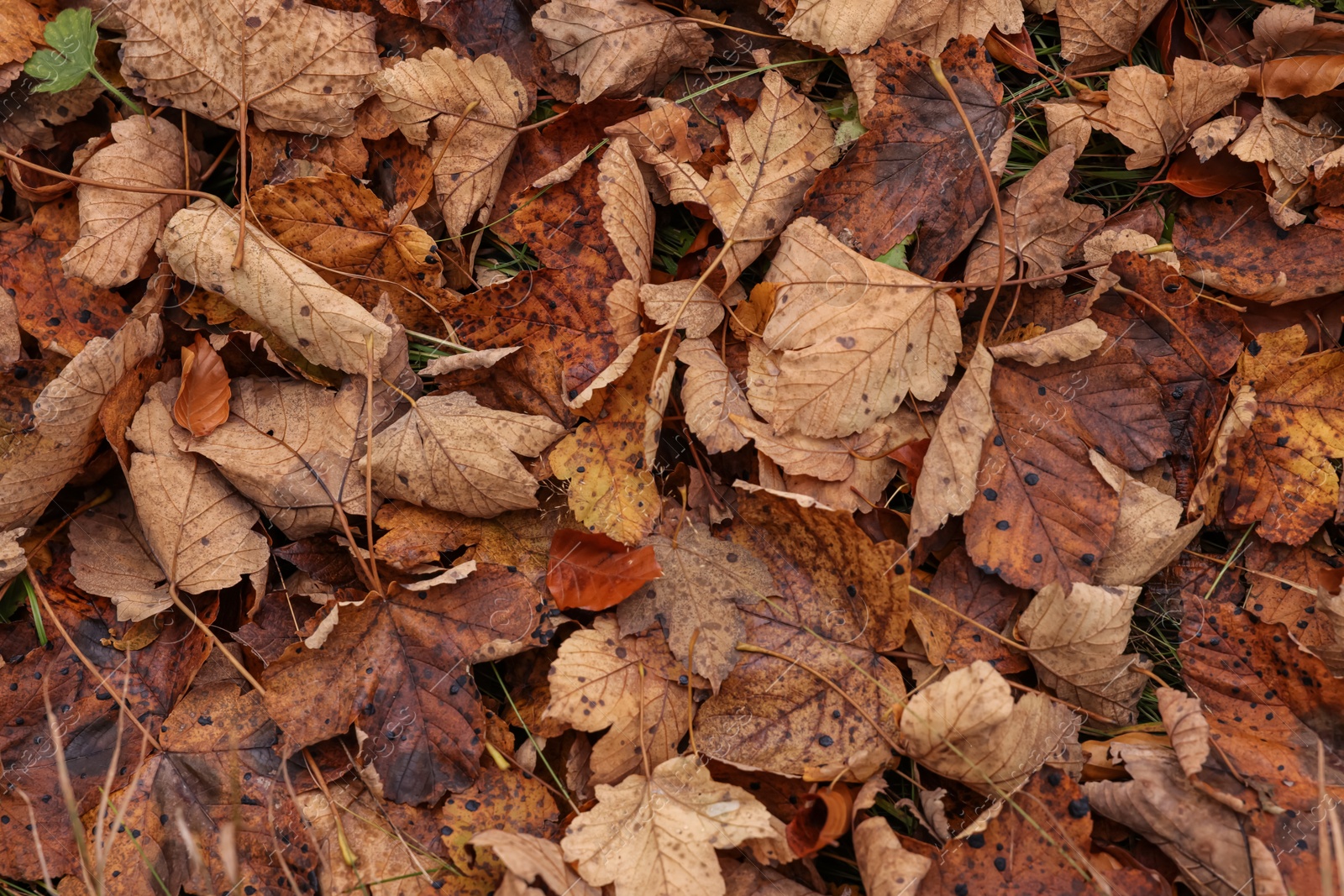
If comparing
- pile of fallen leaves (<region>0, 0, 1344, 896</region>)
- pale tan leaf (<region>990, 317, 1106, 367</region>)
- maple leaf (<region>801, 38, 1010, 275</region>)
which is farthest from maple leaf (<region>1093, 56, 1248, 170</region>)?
pale tan leaf (<region>990, 317, 1106, 367</region>)

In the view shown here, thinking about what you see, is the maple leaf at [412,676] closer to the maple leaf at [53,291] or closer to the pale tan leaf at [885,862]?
the pale tan leaf at [885,862]

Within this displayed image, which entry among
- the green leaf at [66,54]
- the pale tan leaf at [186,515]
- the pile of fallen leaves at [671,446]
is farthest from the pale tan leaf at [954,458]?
the green leaf at [66,54]

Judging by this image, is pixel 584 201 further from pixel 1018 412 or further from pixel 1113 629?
pixel 1113 629

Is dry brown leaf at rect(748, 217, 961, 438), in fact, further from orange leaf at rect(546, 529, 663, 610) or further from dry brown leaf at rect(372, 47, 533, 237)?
dry brown leaf at rect(372, 47, 533, 237)

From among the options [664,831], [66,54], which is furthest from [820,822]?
[66,54]

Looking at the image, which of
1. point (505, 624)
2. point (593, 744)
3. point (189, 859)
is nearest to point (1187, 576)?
point (593, 744)

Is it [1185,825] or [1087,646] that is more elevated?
[1087,646]

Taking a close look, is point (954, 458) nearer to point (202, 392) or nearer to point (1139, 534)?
point (1139, 534)
